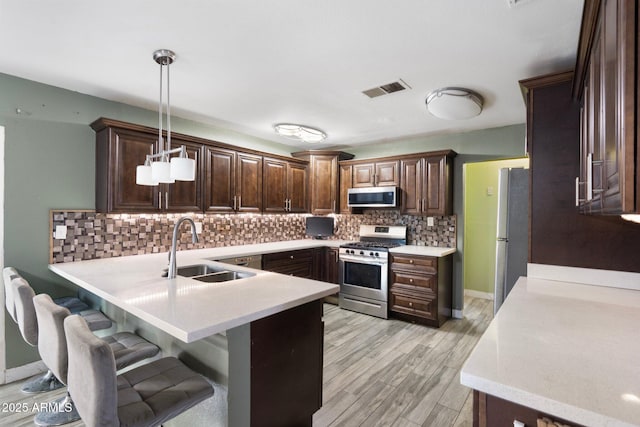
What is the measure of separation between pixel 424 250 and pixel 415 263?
27 centimetres

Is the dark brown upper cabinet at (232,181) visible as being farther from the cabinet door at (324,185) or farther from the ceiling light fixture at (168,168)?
the ceiling light fixture at (168,168)

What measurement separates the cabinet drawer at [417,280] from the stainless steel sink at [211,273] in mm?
2200

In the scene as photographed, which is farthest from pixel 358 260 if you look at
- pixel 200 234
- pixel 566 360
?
pixel 566 360

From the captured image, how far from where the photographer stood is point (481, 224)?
501 centimetres

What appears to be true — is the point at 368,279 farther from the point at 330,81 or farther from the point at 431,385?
the point at 330,81

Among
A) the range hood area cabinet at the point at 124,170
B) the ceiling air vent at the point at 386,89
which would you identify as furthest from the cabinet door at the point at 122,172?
the ceiling air vent at the point at 386,89

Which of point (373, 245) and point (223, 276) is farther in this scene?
point (373, 245)

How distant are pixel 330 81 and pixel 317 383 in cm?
220

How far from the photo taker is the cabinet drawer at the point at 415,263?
142 inches

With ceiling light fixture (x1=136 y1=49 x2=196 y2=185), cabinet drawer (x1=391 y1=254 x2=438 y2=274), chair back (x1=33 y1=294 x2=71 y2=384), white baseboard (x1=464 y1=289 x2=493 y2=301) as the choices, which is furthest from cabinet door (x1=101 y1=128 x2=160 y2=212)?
white baseboard (x1=464 y1=289 x2=493 y2=301)

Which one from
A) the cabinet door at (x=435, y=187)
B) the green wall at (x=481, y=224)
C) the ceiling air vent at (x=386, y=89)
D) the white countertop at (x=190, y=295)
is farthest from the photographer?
the green wall at (x=481, y=224)

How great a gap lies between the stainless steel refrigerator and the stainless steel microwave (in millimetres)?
1283

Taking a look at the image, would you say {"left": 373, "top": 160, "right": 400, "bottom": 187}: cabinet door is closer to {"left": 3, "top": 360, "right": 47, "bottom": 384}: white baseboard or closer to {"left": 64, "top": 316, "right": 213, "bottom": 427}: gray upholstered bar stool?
{"left": 64, "top": 316, "right": 213, "bottom": 427}: gray upholstered bar stool

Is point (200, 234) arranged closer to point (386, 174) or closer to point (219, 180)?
point (219, 180)
